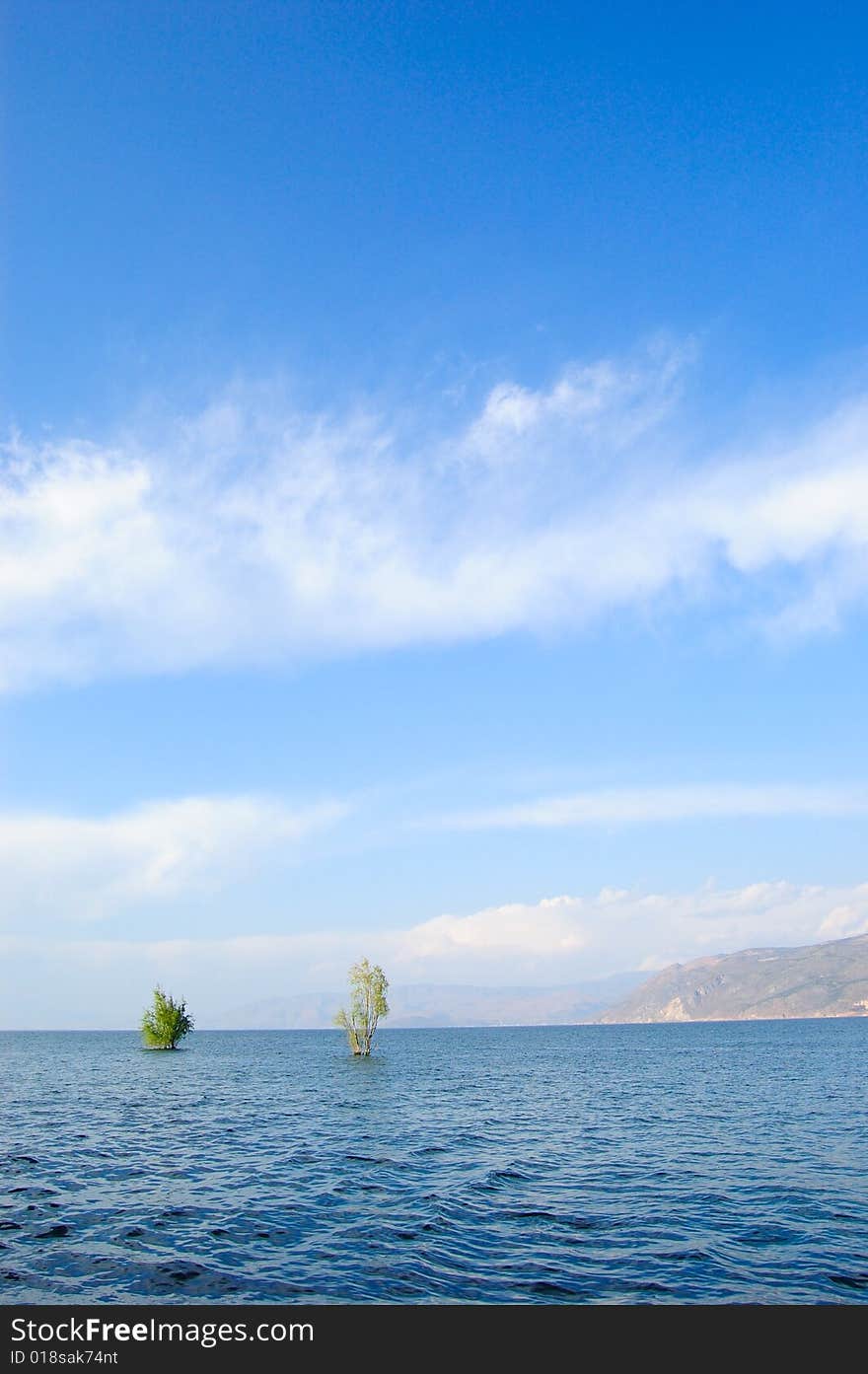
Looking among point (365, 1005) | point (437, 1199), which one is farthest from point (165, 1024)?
point (437, 1199)

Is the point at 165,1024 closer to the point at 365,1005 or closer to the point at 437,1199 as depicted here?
the point at 365,1005

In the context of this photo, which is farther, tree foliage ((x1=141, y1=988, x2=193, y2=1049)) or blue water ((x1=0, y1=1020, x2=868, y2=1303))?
tree foliage ((x1=141, y1=988, x2=193, y2=1049))

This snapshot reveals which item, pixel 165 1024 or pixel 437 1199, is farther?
pixel 165 1024

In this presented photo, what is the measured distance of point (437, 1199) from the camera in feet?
107

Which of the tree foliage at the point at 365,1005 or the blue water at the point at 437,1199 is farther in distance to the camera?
the tree foliage at the point at 365,1005

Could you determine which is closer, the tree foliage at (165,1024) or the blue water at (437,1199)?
the blue water at (437,1199)

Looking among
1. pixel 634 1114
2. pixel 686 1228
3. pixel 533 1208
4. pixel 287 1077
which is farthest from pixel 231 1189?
pixel 287 1077

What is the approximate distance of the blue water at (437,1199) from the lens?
22.5m

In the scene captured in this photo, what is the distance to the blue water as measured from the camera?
884 inches

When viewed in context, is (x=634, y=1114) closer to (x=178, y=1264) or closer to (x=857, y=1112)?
(x=857, y=1112)

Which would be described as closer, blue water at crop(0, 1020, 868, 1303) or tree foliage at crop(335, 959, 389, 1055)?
blue water at crop(0, 1020, 868, 1303)

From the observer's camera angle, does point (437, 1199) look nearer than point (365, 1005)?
Yes
